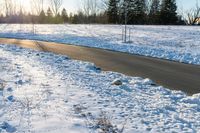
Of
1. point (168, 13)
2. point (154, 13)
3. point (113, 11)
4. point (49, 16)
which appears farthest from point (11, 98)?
point (49, 16)

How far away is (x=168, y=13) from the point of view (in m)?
69.5

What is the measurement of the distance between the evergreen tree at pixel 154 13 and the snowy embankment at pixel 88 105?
203 feet

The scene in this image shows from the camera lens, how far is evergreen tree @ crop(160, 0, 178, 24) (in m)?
69.6

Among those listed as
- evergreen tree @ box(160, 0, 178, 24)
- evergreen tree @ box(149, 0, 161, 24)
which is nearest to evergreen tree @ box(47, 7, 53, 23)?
evergreen tree @ box(149, 0, 161, 24)

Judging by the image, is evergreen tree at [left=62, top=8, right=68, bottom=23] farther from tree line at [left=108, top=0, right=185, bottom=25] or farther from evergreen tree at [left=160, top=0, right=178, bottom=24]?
evergreen tree at [left=160, top=0, right=178, bottom=24]

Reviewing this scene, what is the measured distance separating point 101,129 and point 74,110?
4.28 ft

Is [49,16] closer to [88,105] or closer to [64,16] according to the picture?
[64,16]

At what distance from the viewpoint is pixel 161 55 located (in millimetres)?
21016

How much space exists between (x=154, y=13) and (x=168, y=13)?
578cm

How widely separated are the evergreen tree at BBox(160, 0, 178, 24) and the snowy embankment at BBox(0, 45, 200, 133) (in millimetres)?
60586

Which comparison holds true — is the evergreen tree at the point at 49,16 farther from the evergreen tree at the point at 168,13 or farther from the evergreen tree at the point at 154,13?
the evergreen tree at the point at 168,13

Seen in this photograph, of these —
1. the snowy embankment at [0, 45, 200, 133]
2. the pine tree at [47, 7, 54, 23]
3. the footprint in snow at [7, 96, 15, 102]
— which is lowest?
the snowy embankment at [0, 45, 200, 133]

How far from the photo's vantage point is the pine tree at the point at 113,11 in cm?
7269

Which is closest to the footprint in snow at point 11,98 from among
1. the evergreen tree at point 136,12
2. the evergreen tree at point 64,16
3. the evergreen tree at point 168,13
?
the evergreen tree at point 136,12
